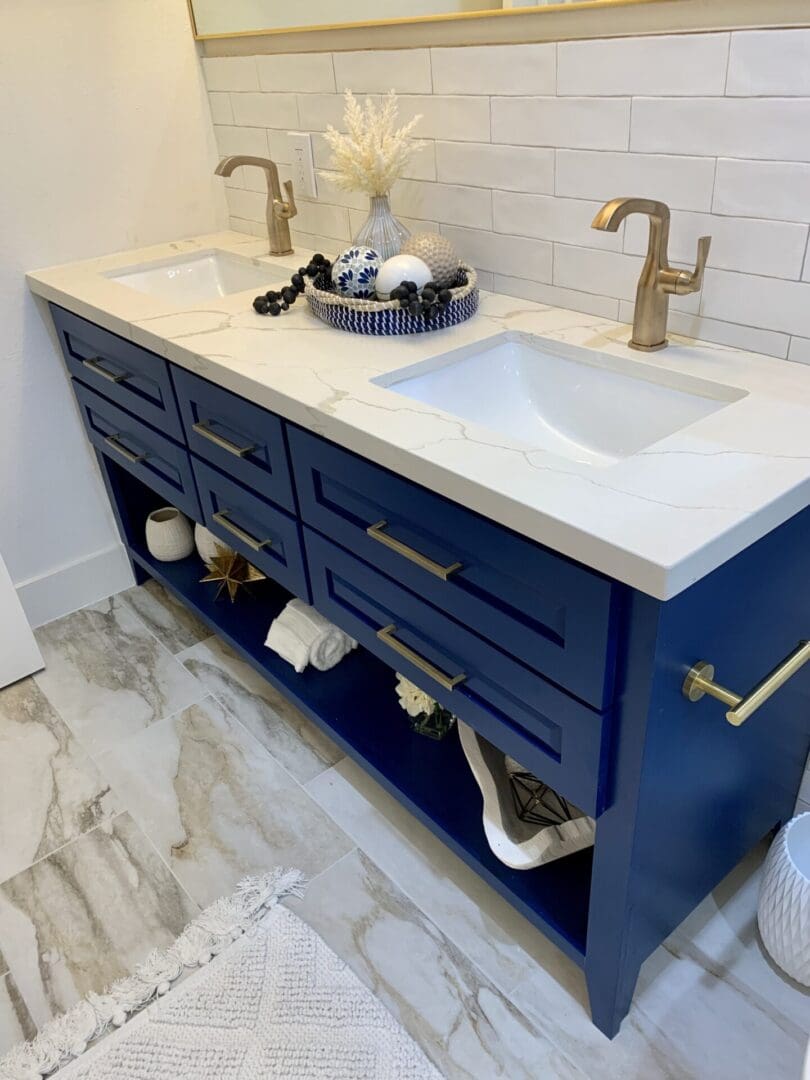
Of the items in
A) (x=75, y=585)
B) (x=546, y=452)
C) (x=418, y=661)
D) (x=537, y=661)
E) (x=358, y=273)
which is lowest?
(x=75, y=585)

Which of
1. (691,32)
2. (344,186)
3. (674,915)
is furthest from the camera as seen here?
(344,186)

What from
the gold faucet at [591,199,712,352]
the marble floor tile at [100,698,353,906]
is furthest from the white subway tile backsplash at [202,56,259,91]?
the marble floor tile at [100,698,353,906]

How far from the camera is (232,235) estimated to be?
209cm

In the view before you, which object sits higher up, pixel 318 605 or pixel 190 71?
pixel 190 71

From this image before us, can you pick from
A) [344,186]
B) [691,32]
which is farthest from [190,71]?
[691,32]

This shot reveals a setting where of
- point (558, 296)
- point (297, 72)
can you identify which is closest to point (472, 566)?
point (558, 296)

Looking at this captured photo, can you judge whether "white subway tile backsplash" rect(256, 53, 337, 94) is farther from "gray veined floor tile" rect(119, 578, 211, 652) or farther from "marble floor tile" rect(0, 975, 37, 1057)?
"marble floor tile" rect(0, 975, 37, 1057)

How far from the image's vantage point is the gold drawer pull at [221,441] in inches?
54.6

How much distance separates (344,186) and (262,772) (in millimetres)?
1131

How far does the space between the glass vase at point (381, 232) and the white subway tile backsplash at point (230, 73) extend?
594 mm

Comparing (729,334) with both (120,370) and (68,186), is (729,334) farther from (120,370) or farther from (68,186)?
(68,186)

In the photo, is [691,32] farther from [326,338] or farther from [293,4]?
[293,4]

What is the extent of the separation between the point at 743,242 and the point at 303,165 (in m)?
1.02

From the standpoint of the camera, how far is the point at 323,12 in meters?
1.62
